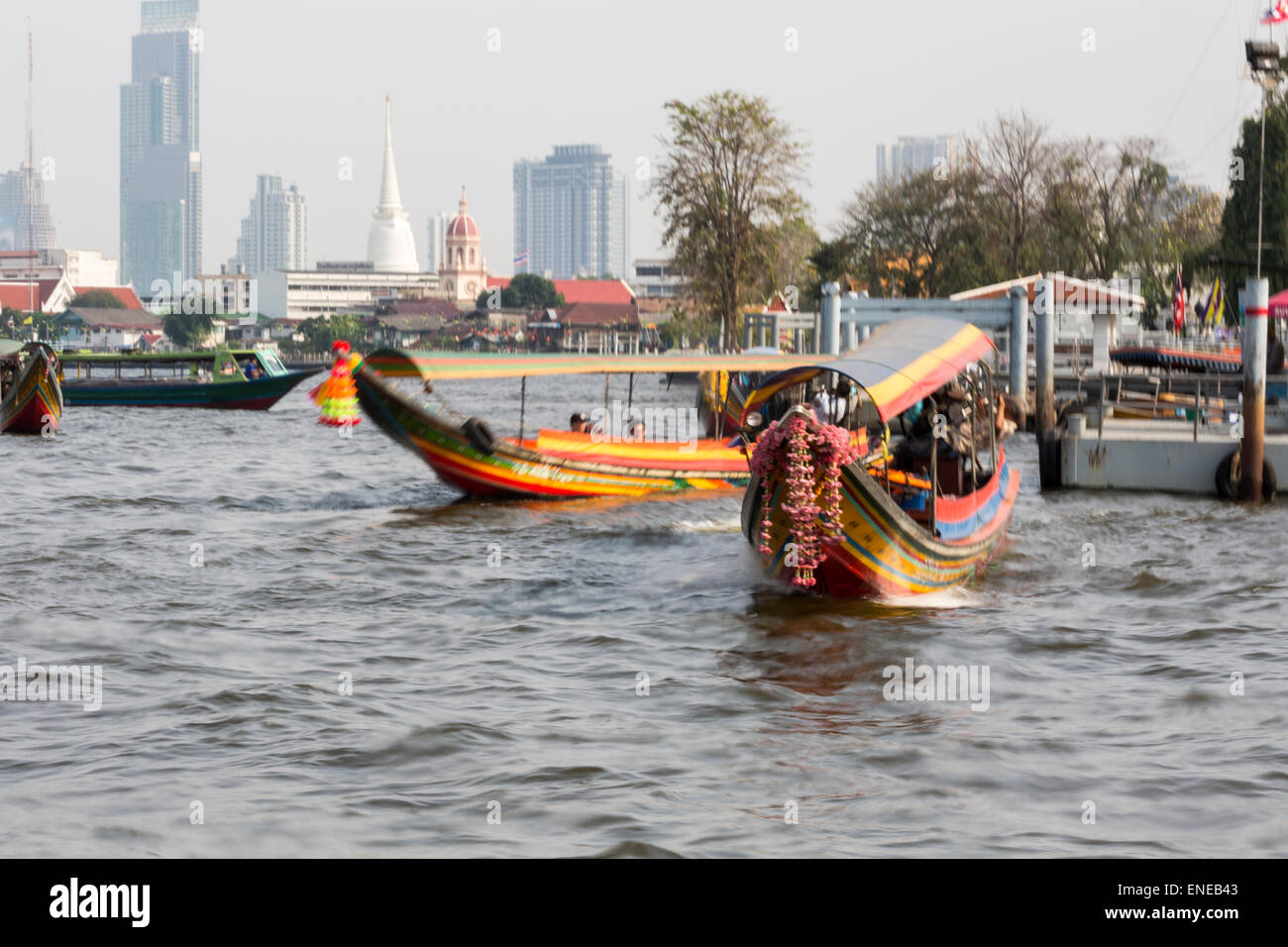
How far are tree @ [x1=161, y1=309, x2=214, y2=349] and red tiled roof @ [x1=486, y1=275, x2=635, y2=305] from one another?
130 feet

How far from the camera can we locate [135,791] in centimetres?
852

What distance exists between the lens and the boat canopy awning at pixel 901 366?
43.8ft

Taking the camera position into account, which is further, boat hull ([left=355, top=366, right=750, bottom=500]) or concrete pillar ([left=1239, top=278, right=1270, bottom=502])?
boat hull ([left=355, top=366, right=750, bottom=500])

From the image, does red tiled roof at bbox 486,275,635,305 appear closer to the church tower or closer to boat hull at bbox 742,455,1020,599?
the church tower

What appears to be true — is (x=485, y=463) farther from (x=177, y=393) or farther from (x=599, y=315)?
(x=599, y=315)

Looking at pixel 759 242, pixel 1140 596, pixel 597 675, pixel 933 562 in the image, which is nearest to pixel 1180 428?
pixel 1140 596

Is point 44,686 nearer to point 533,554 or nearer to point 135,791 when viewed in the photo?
point 135,791

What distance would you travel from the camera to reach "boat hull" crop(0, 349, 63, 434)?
3725 cm

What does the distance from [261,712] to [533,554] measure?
24.9 feet

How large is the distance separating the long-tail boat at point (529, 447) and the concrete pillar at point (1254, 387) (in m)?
6.44

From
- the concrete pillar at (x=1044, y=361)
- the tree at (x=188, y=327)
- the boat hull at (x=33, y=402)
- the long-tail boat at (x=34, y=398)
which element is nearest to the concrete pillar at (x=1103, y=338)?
the concrete pillar at (x=1044, y=361)

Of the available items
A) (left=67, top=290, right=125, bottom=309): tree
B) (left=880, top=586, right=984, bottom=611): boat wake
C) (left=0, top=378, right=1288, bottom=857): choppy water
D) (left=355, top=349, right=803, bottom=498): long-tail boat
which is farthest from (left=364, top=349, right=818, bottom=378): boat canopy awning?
(left=67, top=290, right=125, bottom=309): tree

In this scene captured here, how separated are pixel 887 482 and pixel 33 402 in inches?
1149

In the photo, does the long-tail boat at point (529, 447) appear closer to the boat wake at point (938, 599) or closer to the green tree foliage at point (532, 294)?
the boat wake at point (938, 599)
